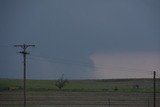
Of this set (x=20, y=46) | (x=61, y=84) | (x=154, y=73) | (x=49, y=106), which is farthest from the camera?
(x=61, y=84)

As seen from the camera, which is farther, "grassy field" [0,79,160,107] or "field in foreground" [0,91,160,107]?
"grassy field" [0,79,160,107]

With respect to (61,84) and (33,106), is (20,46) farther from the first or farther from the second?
(61,84)

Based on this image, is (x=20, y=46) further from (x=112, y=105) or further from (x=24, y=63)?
(x=112, y=105)

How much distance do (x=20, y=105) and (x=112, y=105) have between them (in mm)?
11913

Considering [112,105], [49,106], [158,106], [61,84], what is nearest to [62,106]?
[49,106]

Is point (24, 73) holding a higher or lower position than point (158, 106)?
higher

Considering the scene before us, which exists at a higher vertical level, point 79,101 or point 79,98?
point 79,98

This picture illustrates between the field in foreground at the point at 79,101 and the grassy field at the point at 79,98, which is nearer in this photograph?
the field in foreground at the point at 79,101

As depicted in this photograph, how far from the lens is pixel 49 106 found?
60188 millimetres

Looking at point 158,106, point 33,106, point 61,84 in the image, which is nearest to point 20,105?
point 33,106

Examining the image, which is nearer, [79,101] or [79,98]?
[79,101]

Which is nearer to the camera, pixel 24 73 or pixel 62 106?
pixel 24 73

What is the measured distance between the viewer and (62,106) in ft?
201

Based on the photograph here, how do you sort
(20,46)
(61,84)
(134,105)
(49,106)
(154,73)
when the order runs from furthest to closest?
(61,84)
(134,105)
(49,106)
(20,46)
(154,73)
